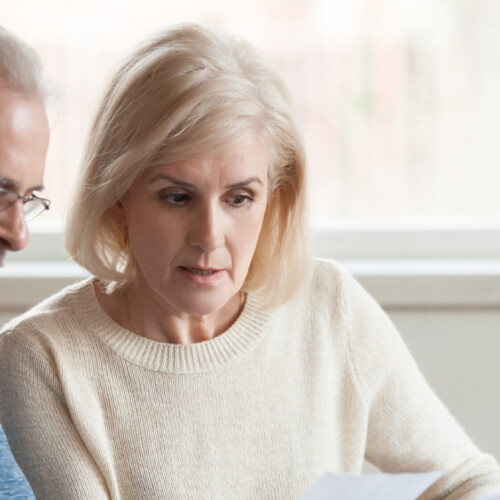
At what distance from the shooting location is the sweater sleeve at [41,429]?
1.40 meters

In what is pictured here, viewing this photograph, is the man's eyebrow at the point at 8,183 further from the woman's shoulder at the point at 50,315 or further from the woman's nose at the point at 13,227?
the woman's shoulder at the point at 50,315

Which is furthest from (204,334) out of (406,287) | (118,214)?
(406,287)

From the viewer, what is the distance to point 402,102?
93.6 inches

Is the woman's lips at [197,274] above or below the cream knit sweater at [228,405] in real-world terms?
above

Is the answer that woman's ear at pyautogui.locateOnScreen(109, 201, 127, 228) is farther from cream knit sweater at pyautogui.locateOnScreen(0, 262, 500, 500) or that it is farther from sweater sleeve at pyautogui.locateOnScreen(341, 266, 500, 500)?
sweater sleeve at pyautogui.locateOnScreen(341, 266, 500, 500)

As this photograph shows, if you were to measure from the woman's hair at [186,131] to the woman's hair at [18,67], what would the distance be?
0.55 ft

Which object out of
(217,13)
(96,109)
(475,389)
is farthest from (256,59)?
(475,389)

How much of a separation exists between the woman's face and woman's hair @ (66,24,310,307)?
0.03 m

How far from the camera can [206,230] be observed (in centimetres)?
136

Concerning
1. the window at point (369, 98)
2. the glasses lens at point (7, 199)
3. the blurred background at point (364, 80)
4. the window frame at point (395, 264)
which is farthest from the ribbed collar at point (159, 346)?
the blurred background at point (364, 80)

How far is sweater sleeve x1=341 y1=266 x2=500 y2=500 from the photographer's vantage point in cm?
161

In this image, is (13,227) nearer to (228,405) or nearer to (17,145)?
(17,145)

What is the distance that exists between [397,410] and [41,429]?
2.13 ft

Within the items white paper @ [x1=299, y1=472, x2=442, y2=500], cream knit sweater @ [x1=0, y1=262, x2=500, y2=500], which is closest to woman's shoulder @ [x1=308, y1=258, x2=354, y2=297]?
cream knit sweater @ [x1=0, y1=262, x2=500, y2=500]
